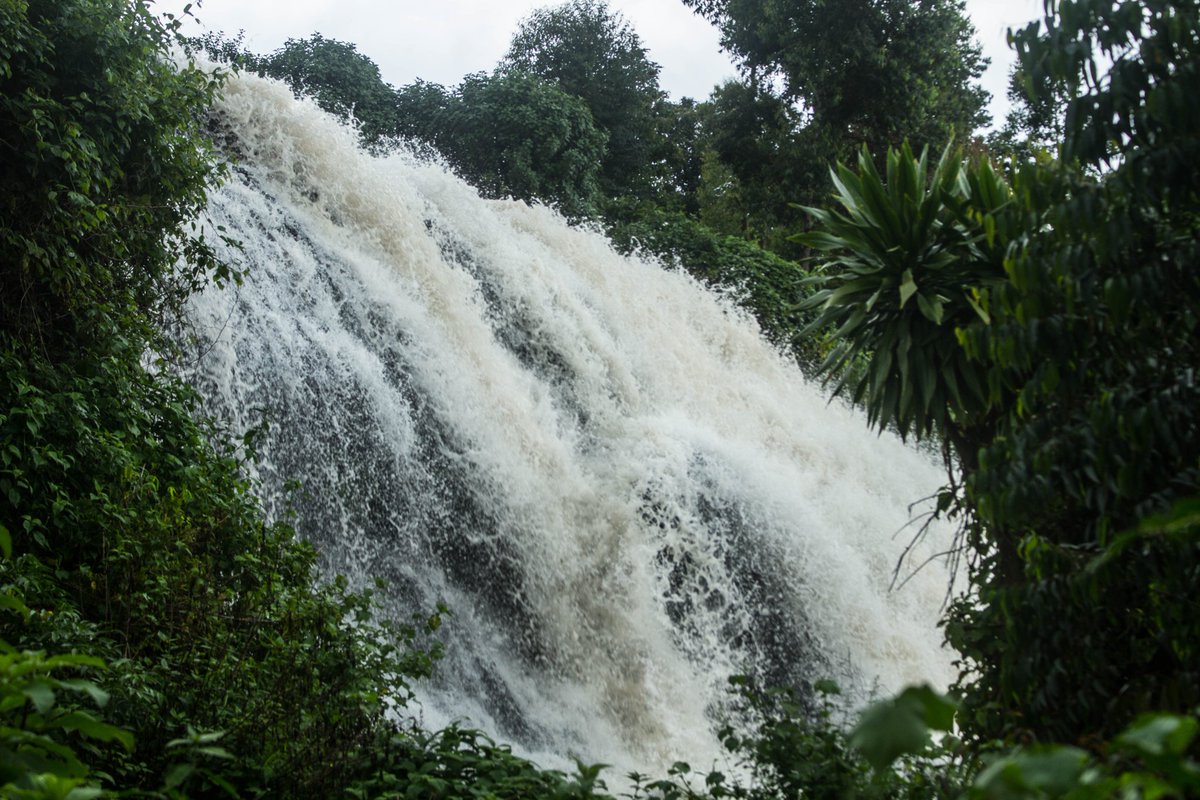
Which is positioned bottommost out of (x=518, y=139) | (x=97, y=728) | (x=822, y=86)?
(x=97, y=728)

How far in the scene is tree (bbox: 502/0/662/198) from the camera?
30969 millimetres

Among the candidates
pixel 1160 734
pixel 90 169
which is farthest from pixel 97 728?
pixel 90 169

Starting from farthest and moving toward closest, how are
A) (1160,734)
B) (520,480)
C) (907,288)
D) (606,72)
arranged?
(606,72)
(520,480)
(907,288)
(1160,734)

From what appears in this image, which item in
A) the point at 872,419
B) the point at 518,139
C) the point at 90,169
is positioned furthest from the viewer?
the point at 518,139

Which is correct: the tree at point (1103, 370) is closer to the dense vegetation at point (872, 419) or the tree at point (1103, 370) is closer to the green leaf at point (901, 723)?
the dense vegetation at point (872, 419)

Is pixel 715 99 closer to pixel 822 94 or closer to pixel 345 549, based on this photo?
pixel 822 94

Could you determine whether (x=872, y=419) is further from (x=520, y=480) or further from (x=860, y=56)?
(x=860, y=56)

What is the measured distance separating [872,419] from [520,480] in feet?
14.6

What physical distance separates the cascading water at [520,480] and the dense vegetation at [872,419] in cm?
64

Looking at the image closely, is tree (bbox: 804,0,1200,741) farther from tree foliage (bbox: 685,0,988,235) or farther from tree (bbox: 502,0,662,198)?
tree (bbox: 502,0,662,198)

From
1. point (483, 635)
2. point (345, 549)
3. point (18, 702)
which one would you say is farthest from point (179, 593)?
point (18, 702)

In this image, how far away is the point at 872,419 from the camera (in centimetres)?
645

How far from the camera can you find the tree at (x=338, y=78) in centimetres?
2488

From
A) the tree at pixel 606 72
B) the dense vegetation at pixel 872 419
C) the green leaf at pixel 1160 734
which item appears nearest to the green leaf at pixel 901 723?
the dense vegetation at pixel 872 419
